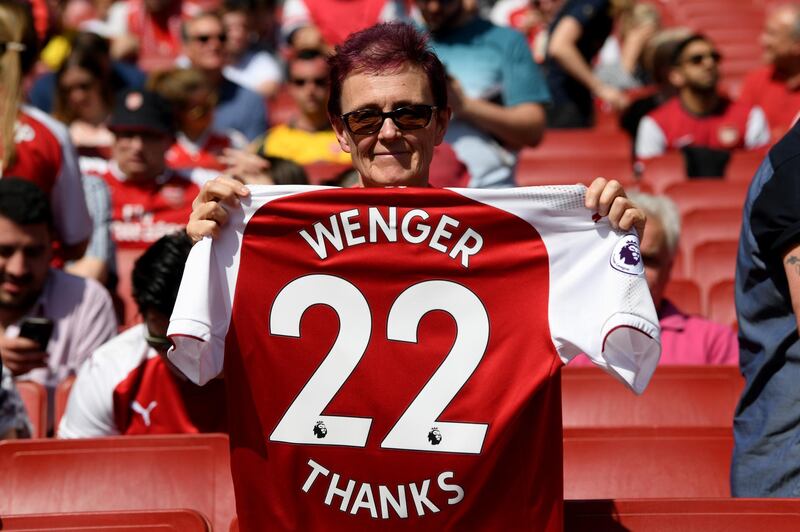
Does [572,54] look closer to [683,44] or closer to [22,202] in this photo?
[683,44]

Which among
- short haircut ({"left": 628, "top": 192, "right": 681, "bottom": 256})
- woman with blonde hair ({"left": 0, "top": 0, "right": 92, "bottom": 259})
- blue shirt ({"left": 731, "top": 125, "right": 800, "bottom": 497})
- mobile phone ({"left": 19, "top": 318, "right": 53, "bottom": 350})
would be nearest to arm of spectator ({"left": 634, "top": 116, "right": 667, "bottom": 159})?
short haircut ({"left": 628, "top": 192, "right": 681, "bottom": 256})

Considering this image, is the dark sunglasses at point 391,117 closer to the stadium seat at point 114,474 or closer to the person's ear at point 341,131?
the person's ear at point 341,131

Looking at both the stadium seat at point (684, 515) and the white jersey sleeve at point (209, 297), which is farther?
the stadium seat at point (684, 515)

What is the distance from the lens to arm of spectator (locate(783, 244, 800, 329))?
101 inches

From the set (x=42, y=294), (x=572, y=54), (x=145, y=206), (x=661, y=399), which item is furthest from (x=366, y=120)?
(x=572, y=54)

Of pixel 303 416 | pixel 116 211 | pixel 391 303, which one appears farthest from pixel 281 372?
pixel 116 211

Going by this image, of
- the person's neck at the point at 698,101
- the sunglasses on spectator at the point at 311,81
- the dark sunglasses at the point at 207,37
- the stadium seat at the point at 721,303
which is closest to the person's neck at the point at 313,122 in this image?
the sunglasses on spectator at the point at 311,81

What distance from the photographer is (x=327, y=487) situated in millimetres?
2541

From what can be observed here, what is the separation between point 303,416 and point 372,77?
28.9 inches

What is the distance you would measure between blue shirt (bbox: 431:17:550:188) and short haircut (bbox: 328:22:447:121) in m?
2.08

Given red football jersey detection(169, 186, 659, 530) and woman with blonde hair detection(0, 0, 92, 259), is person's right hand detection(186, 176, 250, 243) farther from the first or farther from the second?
woman with blonde hair detection(0, 0, 92, 259)

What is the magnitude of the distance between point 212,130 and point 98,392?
3033 mm

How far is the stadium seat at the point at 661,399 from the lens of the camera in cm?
383

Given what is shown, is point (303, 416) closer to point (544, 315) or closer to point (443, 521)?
point (443, 521)
